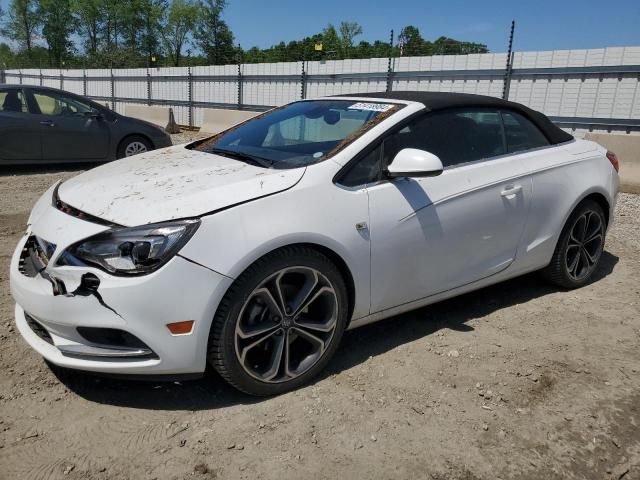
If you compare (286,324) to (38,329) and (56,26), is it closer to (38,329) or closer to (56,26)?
(38,329)

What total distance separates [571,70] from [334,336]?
380 inches

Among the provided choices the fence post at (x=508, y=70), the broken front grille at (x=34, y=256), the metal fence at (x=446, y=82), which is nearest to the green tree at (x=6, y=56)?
the metal fence at (x=446, y=82)

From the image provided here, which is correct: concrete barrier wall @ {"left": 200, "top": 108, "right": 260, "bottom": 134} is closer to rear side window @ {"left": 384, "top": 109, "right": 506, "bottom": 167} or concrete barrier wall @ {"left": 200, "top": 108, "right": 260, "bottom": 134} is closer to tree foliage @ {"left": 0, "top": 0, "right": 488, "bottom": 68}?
rear side window @ {"left": 384, "top": 109, "right": 506, "bottom": 167}

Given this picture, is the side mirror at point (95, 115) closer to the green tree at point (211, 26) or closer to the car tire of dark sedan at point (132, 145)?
the car tire of dark sedan at point (132, 145)

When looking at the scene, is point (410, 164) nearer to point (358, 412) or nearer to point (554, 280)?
point (358, 412)

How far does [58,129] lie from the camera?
8.61 m

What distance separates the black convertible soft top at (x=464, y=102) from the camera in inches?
135

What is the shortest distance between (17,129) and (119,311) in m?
7.34

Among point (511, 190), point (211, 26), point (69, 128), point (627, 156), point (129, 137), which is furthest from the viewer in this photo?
point (211, 26)

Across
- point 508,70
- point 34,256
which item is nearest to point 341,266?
point 34,256

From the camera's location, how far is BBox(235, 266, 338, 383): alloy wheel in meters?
2.56

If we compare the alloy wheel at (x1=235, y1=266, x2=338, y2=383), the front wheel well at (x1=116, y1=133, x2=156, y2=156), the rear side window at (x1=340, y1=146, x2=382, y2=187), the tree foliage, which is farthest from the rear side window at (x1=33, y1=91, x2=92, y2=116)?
the tree foliage

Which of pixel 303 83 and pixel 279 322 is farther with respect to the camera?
pixel 303 83

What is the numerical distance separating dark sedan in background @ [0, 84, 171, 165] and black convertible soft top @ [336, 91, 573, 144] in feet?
21.5
